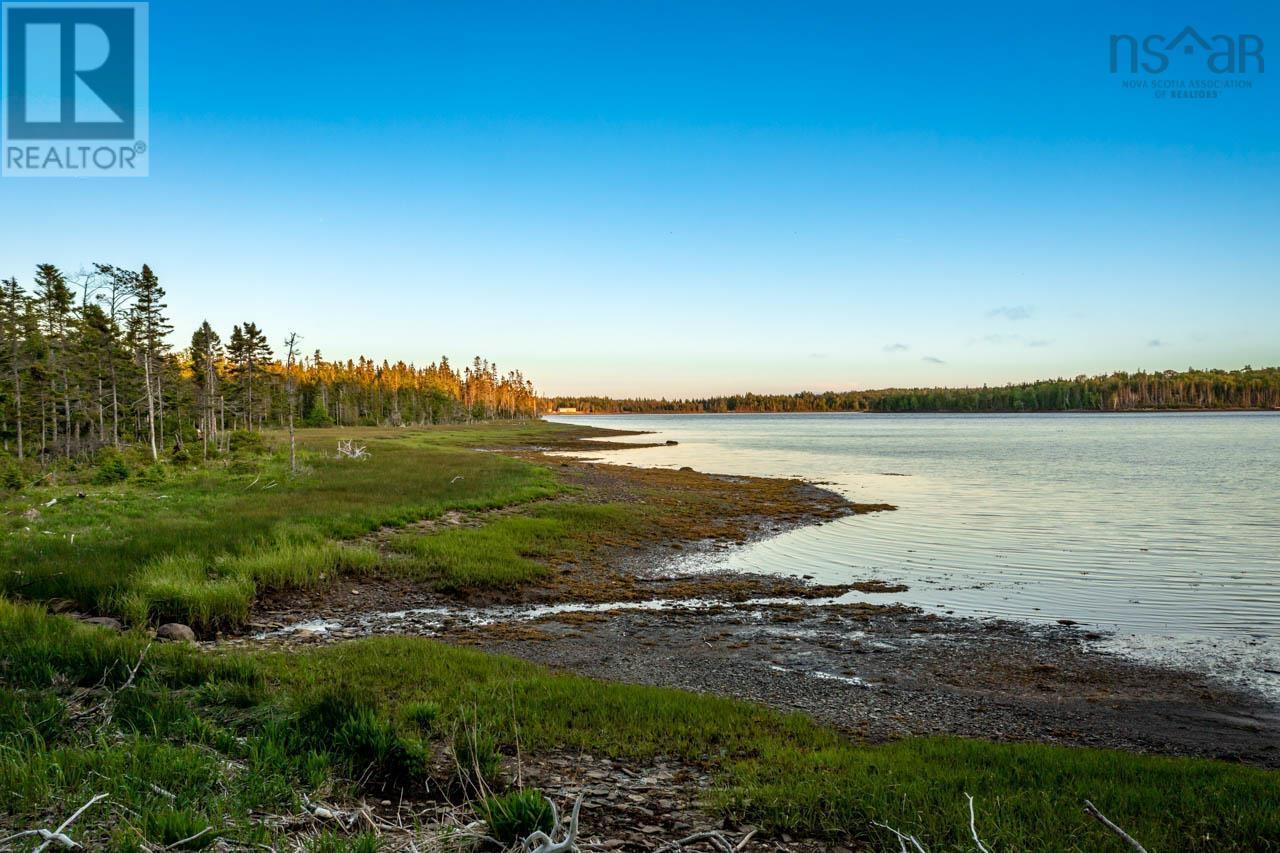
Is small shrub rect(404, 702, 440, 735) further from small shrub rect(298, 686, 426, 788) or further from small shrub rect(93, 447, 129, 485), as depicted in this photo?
small shrub rect(93, 447, 129, 485)

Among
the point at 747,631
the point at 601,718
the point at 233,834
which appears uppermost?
the point at 233,834

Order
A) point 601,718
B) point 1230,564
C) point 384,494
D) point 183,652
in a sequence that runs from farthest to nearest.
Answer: point 384,494
point 1230,564
point 183,652
point 601,718

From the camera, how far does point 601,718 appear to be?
317 inches

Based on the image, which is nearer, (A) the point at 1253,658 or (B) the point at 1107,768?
(B) the point at 1107,768

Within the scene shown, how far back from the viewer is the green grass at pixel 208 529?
13.5 meters

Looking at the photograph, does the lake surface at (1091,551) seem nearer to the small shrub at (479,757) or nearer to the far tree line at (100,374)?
the small shrub at (479,757)

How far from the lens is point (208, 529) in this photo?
19.4m

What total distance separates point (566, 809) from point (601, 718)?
93.7 inches

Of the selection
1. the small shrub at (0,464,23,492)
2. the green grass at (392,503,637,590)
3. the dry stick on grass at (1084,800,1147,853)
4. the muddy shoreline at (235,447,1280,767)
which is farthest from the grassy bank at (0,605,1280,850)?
the small shrub at (0,464,23,492)

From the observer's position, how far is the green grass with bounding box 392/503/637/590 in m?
17.8

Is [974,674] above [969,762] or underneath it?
underneath

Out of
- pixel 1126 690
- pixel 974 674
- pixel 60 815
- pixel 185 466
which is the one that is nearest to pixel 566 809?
pixel 60 815

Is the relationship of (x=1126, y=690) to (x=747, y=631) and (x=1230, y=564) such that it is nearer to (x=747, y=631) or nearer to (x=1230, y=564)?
(x=747, y=631)

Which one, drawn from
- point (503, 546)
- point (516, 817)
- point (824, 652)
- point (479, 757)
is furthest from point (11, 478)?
point (516, 817)
